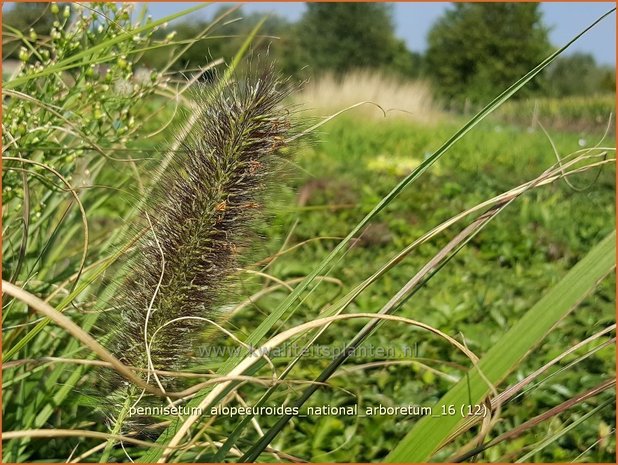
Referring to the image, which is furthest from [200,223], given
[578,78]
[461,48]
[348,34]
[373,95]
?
[578,78]

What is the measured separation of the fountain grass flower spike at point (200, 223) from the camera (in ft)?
2.40

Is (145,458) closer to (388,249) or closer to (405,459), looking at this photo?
(405,459)

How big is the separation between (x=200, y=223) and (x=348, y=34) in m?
15.4

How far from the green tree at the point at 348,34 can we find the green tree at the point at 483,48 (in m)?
2.27

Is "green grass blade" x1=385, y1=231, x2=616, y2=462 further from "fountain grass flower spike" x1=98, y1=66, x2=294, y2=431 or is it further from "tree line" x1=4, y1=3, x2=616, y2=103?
"tree line" x1=4, y1=3, x2=616, y2=103

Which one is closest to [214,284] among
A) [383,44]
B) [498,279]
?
[498,279]

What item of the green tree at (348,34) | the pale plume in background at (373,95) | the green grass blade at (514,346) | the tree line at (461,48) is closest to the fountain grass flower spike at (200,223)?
the green grass blade at (514,346)

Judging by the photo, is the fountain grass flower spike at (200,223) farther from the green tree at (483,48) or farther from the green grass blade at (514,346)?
the green tree at (483,48)

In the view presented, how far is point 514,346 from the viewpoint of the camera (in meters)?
0.56

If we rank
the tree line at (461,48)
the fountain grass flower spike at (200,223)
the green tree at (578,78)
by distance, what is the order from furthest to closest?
the green tree at (578,78)
the tree line at (461,48)
the fountain grass flower spike at (200,223)

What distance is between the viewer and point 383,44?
→ 16.2m

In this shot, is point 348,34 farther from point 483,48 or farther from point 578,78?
point 578,78

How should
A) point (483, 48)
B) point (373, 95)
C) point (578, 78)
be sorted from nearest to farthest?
point (373, 95), point (483, 48), point (578, 78)

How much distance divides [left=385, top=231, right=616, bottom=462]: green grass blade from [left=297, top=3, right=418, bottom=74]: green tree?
45.3ft
